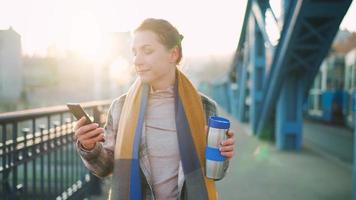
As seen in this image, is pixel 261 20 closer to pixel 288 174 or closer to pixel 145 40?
pixel 288 174

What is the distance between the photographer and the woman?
6.10 ft

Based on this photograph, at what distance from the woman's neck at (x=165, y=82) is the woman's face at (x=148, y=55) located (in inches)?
2.1

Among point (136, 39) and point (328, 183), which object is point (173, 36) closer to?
point (136, 39)

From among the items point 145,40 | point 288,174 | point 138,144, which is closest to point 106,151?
point 138,144

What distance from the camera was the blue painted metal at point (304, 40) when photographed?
6125 millimetres

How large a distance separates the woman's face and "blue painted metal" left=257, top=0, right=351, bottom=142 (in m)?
4.67

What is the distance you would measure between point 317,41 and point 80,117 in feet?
21.0

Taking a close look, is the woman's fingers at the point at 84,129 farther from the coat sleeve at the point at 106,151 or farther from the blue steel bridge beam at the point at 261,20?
the blue steel bridge beam at the point at 261,20

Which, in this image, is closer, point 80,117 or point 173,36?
point 80,117

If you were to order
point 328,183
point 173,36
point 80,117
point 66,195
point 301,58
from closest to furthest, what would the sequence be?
point 80,117 < point 173,36 < point 66,195 < point 328,183 < point 301,58

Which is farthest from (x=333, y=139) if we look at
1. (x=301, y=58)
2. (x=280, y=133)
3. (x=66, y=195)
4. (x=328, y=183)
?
(x=66, y=195)

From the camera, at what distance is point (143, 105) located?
75.6 inches

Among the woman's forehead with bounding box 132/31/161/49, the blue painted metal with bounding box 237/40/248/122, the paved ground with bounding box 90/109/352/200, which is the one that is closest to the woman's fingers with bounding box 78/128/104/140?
the woman's forehead with bounding box 132/31/161/49

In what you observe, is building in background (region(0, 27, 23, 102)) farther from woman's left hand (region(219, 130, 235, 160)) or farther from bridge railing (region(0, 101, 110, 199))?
woman's left hand (region(219, 130, 235, 160))
